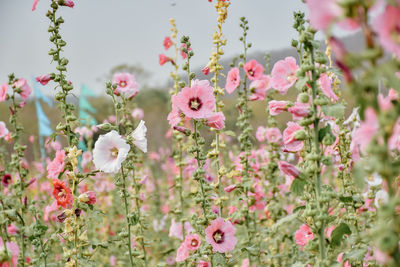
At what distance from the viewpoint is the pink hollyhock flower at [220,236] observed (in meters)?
1.89

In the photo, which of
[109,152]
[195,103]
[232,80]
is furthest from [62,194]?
[232,80]

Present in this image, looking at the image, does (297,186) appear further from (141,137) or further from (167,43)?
(167,43)

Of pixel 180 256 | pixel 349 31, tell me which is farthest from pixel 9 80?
pixel 349 31

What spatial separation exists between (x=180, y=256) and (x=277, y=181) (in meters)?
1.11

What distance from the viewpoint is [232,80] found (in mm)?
2492

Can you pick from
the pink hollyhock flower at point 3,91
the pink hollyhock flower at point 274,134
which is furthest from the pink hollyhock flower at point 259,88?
the pink hollyhock flower at point 3,91

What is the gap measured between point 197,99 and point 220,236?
640mm

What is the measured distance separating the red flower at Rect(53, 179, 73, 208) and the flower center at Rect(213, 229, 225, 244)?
26.3 inches

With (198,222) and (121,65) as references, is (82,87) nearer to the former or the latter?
(198,222)

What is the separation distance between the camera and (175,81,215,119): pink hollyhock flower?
1837 mm

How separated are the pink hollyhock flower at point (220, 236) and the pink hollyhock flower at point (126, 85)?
0.93 m

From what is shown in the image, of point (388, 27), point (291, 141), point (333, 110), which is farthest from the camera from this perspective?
point (291, 141)

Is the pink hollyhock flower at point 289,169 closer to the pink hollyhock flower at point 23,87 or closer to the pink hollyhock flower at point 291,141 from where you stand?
the pink hollyhock flower at point 291,141

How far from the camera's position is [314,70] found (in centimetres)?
129
